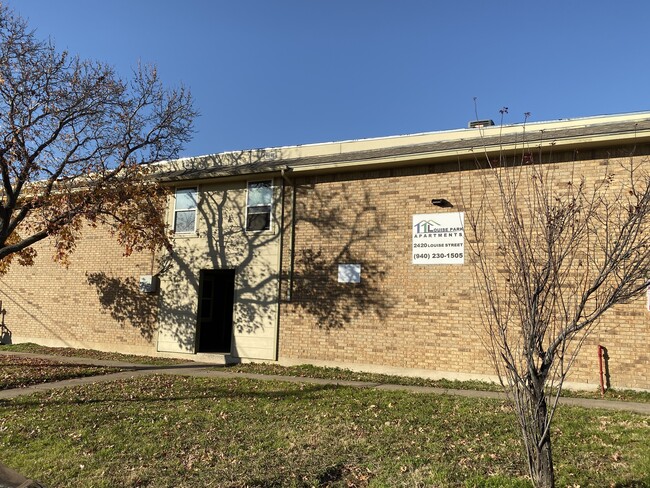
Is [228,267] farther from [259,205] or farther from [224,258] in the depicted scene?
[259,205]

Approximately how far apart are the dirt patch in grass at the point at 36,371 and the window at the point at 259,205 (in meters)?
5.01

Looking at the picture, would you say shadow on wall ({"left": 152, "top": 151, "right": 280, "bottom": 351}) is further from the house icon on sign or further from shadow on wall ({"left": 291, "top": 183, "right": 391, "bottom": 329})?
the house icon on sign

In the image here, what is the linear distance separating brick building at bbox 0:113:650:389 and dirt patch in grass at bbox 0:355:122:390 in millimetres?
2698

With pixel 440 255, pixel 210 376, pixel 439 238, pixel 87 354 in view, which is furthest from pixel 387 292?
pixel 87 354

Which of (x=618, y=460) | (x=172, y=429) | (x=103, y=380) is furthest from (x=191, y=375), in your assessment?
(x=618, y=460)

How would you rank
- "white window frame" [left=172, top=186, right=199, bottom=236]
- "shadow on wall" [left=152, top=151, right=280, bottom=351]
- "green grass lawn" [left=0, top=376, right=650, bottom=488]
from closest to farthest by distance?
1. "green grass lawn" [left=0, top=376, right=650, bottom=488]
2. "shadow on wall" [left=152, top=151, right=280, bottom=351]
3. "white window frame" [left=172, top=186, right=199, bottom=236]

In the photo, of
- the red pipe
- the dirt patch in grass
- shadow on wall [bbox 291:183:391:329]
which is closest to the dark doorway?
shadow on wall [bbox 291:183:391:329]

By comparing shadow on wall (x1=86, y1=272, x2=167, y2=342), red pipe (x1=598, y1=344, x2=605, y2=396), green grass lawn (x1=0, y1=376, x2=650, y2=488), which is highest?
shadow on wall (x1=86, y1=272, x2=167, y2=342)

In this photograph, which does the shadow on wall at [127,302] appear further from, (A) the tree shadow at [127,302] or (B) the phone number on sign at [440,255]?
(B) the phone number on sign at [440,255]

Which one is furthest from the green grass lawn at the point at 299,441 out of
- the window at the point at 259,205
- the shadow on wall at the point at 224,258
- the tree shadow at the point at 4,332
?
the tree shadow at the point at 4,332

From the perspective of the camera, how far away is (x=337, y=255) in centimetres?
1268

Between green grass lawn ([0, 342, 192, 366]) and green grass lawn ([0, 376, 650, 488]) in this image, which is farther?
green grass lawn ([0, 342, 192, 366])

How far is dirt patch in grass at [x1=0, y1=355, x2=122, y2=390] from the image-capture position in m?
10.4

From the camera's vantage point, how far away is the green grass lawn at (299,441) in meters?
5.01
